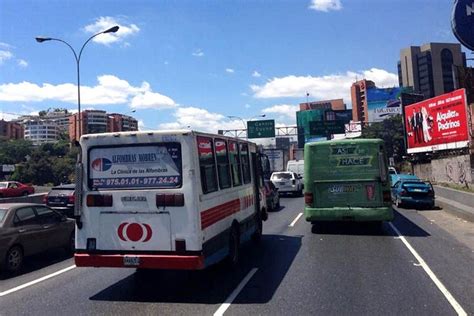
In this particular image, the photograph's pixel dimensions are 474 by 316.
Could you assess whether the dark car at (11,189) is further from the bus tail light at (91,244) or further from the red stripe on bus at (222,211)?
the bus tail light at (91,244)

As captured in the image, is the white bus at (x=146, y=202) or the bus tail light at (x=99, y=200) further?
the bus tail light at (x=99, y=200)

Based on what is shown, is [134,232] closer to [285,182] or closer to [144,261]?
[144,261]

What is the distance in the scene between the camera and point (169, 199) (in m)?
7.57

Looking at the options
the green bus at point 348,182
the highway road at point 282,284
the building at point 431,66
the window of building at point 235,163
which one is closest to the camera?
the highway road at point 282,284

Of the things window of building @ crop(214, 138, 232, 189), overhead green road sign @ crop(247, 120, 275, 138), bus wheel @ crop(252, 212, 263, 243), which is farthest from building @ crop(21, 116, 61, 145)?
window of building @ crop(214, 138, 232, 189)

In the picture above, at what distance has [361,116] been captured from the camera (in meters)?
146

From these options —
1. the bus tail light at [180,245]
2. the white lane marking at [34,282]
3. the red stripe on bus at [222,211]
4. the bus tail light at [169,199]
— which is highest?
the bus tail light at [169,199]

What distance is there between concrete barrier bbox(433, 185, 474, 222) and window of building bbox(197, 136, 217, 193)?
12.3 m

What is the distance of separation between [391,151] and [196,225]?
7126cm

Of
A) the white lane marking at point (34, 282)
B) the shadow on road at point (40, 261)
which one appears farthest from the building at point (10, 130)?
the white lane marking at point (34, 282)

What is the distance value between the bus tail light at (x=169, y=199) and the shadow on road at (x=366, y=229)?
7.53 meters

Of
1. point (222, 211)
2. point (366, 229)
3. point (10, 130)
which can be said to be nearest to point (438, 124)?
point (366, 229)

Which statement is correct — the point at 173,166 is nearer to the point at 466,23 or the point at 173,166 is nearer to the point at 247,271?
the point at 247,271

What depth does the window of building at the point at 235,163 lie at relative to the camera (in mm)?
9930
